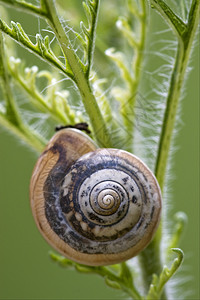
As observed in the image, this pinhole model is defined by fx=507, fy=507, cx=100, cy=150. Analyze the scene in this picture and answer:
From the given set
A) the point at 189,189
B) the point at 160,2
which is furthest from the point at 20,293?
the point at 160,2

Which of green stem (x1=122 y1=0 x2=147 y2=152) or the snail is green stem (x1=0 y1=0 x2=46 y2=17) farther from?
green stem (x1=122 y1=0 x2=147 y2=152)

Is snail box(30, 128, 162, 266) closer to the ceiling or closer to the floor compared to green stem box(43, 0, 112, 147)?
closer to the floor

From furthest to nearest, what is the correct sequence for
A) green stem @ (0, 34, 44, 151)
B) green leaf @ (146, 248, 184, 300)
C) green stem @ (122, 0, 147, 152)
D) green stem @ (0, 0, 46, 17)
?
green stem @ (122, 0, 147, 152)
green stem @ (0, 34, 44, 151)
green leaf @ (146, 248, 184, 300)
green stem @ (0, 0, 46, 17)

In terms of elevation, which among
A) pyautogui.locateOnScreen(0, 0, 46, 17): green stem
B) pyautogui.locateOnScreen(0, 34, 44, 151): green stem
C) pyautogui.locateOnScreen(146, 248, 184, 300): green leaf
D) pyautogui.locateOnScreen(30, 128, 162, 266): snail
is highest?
pyautogui.locateOnScreen(0, 0, 46, 17): green stem

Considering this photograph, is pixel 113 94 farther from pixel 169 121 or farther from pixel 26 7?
pixel 26 7

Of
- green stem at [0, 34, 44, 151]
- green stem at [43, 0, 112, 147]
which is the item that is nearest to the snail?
green stem at [43, 0, 112, 147]

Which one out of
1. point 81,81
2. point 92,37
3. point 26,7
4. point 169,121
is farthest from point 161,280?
point 26,7

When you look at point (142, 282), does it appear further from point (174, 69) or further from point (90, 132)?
point (174, 69)

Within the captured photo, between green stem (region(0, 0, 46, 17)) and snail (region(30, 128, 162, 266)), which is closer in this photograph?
green stem (region(0, 0, 46, 17))
